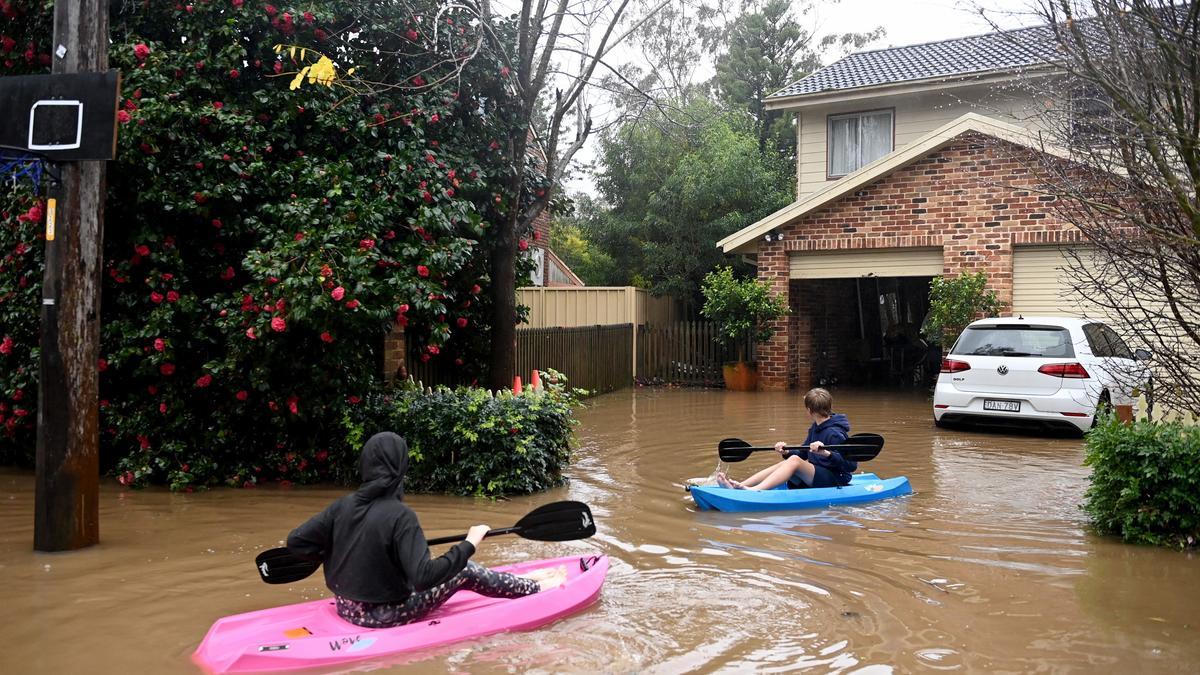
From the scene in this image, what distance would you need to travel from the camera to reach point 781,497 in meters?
8.94

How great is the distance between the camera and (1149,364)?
305 inches

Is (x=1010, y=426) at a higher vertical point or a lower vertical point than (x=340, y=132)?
lower

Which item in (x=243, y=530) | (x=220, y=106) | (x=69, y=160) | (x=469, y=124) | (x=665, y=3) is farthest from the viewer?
(x=665, y=3)

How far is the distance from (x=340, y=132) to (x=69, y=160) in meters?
3.35

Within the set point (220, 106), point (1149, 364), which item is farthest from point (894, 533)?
point (220, 106)

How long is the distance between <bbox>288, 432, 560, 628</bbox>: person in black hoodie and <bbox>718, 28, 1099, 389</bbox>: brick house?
1261 centimetres

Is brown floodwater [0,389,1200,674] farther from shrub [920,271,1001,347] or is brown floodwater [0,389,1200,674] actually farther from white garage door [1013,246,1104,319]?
white garage door [1013,246,1104,319]

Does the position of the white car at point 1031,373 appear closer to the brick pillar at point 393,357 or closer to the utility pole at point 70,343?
the brick pillar at point 393,357

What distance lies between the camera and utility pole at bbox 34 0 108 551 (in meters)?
7.32

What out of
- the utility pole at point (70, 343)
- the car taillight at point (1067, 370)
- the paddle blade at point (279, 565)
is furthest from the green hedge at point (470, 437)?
the car taillight at point (1067, 370)

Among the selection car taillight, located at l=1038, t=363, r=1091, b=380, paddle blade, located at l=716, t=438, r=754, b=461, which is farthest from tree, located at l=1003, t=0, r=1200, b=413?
car taillight, located at l=1038, t=363, r=1091, b=380

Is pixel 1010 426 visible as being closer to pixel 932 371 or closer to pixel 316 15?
pixel 932 371

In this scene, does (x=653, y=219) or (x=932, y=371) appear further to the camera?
(x=653, y=219)

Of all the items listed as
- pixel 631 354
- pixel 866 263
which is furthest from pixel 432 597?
pixel 631 354
